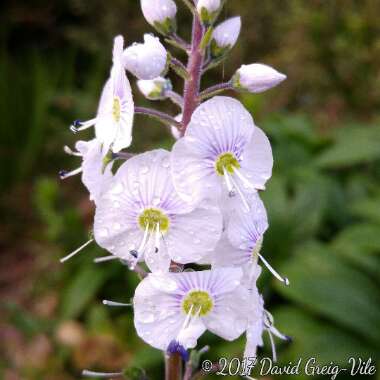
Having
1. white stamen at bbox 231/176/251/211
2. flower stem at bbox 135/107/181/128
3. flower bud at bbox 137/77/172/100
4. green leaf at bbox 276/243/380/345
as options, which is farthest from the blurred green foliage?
white stamen at bbox 231/176/251/211

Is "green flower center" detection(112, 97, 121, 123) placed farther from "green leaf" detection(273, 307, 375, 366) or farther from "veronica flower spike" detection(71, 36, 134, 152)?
"green leaf" detection(273, 307, 375, 366)

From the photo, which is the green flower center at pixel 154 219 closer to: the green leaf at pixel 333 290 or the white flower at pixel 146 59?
the white flower at pixel 146 59

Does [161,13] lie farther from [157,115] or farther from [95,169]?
[95,169]

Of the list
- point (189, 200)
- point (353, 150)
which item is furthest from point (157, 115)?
point (353, 150)

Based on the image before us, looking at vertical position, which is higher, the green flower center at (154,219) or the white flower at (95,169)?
the white flower at (95,169)

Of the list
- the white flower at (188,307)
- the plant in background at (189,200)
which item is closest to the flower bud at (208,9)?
the plant in background at (189,200)

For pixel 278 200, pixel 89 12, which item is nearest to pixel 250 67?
pixel 278 200
